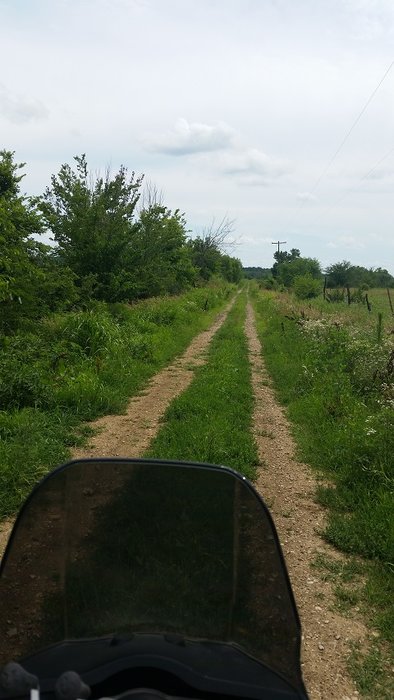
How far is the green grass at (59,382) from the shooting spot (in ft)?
17.5

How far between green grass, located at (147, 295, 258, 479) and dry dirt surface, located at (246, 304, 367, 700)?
0.22 m

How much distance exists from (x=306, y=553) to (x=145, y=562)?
2655 millimetres

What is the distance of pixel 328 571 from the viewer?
3.82m

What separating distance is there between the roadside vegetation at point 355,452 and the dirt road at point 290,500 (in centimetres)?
11

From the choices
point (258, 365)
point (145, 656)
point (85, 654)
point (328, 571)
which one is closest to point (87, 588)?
point (85, 654)

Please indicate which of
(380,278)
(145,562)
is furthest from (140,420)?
(380,278)

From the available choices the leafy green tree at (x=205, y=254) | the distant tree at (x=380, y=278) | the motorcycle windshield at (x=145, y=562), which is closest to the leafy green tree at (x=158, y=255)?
the leafy green tree at (x=205, y=254)

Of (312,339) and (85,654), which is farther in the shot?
(312,339)

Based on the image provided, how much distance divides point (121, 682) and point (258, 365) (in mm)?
10824

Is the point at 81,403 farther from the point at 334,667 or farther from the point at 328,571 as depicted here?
the point at 334,667

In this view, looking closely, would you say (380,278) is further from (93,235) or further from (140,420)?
(140,420)

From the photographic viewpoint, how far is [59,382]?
8.08 m

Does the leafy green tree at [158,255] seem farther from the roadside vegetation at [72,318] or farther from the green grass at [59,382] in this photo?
the green grass at [59,382]

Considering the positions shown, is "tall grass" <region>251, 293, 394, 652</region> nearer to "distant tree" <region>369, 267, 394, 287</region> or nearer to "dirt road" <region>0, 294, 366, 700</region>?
"dirt road" <region>0, 294, 366, 700</region>
